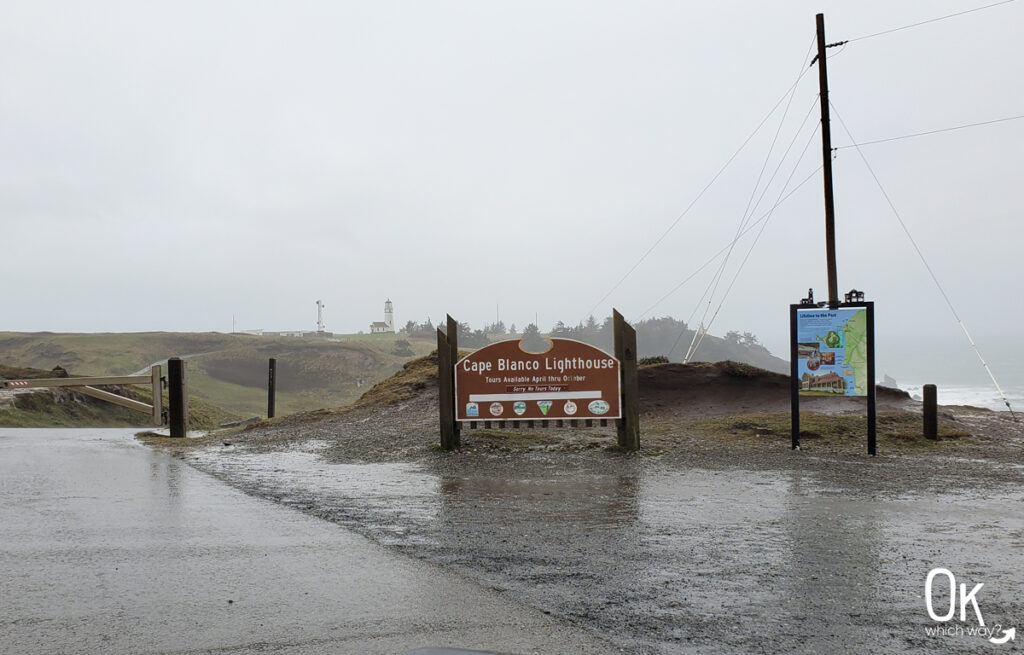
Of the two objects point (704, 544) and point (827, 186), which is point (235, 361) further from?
point (704, 544)

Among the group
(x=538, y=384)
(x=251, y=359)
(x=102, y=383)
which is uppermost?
(x=538, y=384)

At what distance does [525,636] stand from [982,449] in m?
11.7

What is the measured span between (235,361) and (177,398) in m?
70.7

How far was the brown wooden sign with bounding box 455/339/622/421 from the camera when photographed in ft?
40.8

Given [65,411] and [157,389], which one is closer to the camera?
[157,389]

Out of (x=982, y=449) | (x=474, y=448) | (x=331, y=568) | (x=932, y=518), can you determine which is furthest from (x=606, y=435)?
(x=331, y=568)

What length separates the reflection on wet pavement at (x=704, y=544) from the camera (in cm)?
425

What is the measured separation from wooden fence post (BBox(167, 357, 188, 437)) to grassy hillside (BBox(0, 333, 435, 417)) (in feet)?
129

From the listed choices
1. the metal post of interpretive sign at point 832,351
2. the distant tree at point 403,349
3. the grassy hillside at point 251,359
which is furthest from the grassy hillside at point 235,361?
the metal post of interpretive sign at point 832,351

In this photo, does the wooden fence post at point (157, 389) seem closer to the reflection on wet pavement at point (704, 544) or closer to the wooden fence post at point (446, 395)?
the wooden fence post at point (446, 395)

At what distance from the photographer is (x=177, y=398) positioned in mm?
16547

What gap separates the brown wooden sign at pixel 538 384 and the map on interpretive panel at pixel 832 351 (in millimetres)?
3151

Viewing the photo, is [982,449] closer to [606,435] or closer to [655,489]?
[606,435]

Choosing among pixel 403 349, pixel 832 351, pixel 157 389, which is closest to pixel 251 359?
pixel 403 349
